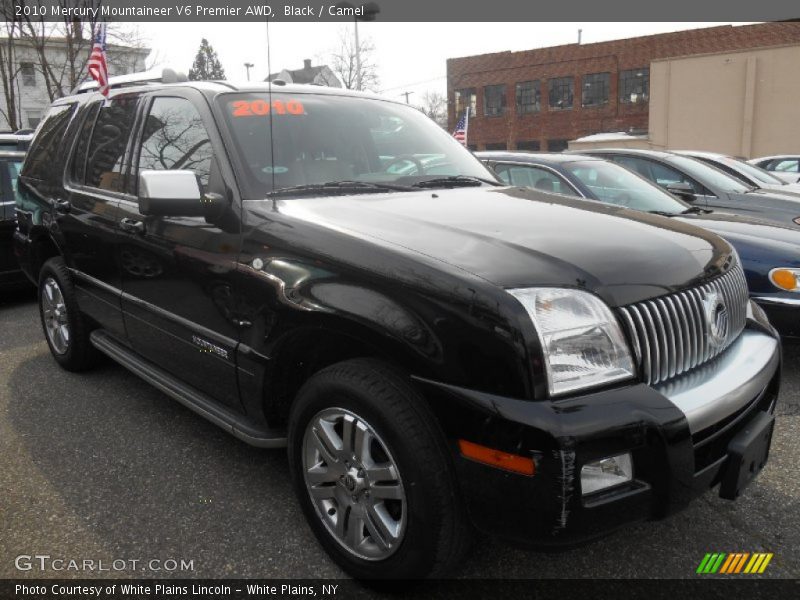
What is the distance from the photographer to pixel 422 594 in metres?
2.19

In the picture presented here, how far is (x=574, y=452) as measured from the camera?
1.70 metres

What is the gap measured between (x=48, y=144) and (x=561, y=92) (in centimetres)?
4360

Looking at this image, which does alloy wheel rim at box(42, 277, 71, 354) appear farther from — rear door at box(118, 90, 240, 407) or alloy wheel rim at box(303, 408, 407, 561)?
alloy wheel rim at box(303, 408, 407, 561)

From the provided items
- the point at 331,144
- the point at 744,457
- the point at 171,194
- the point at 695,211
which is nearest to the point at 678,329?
the point at 744,457

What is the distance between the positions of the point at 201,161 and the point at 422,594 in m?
2.01

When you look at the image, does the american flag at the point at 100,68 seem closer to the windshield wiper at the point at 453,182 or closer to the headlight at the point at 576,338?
the windshield wiper at the point at 453,182

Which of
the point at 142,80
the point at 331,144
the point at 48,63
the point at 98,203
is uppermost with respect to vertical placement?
the point at 48,63

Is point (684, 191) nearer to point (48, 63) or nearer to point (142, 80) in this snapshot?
point (142, 80)

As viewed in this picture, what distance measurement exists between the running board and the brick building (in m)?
40.5

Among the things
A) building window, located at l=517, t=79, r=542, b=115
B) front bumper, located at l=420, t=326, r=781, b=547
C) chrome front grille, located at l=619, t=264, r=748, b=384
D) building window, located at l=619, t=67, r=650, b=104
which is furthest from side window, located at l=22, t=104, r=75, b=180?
building window, located at l=517, t=79, r=542, b=115

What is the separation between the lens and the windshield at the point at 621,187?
17.8ft

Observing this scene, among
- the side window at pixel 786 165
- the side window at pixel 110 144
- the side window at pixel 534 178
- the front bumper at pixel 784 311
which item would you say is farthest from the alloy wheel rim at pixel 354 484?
the side window at pixel 786 165

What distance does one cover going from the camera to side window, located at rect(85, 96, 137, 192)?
3.50 m

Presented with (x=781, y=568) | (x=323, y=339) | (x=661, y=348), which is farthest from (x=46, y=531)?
(x=781, y=568)
